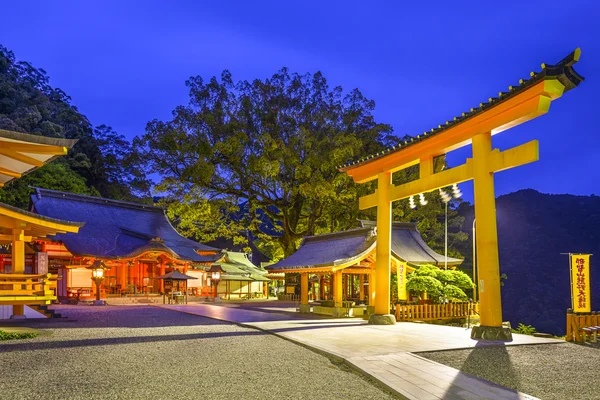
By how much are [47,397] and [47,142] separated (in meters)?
6.40

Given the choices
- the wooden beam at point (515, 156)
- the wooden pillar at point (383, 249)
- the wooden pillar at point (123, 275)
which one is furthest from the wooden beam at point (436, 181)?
the wooden pillar at point (123, 275)

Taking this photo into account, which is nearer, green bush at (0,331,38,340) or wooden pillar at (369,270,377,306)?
green bush at (0,331,38,340)

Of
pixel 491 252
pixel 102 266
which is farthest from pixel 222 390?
pixel 102 266

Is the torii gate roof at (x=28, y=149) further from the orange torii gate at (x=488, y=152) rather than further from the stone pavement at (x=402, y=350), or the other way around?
the orange torii gate at (x=488, y=152)

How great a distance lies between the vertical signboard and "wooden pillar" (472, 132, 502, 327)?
6.77 ft

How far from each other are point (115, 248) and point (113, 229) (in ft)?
9.91

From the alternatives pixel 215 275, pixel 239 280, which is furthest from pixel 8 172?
pixel 239 280

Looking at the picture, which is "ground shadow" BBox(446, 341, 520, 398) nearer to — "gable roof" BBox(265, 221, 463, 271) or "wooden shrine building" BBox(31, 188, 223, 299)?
"gable roof" BBox(265, 221, 463, 271)

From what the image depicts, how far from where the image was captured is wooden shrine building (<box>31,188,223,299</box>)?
96.6 ft

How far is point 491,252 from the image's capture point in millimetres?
12023

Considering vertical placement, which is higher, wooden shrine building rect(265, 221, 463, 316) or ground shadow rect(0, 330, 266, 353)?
wooden shrine building rect(265, 221, 463, 316)

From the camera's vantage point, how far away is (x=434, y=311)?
18391 mm

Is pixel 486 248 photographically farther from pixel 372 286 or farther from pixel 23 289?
pixel 23 289

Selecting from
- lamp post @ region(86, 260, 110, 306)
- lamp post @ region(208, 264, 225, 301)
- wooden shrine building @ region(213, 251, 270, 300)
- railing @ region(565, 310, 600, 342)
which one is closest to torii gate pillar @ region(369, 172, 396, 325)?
railing @ region(565, 310, 600, 342)
